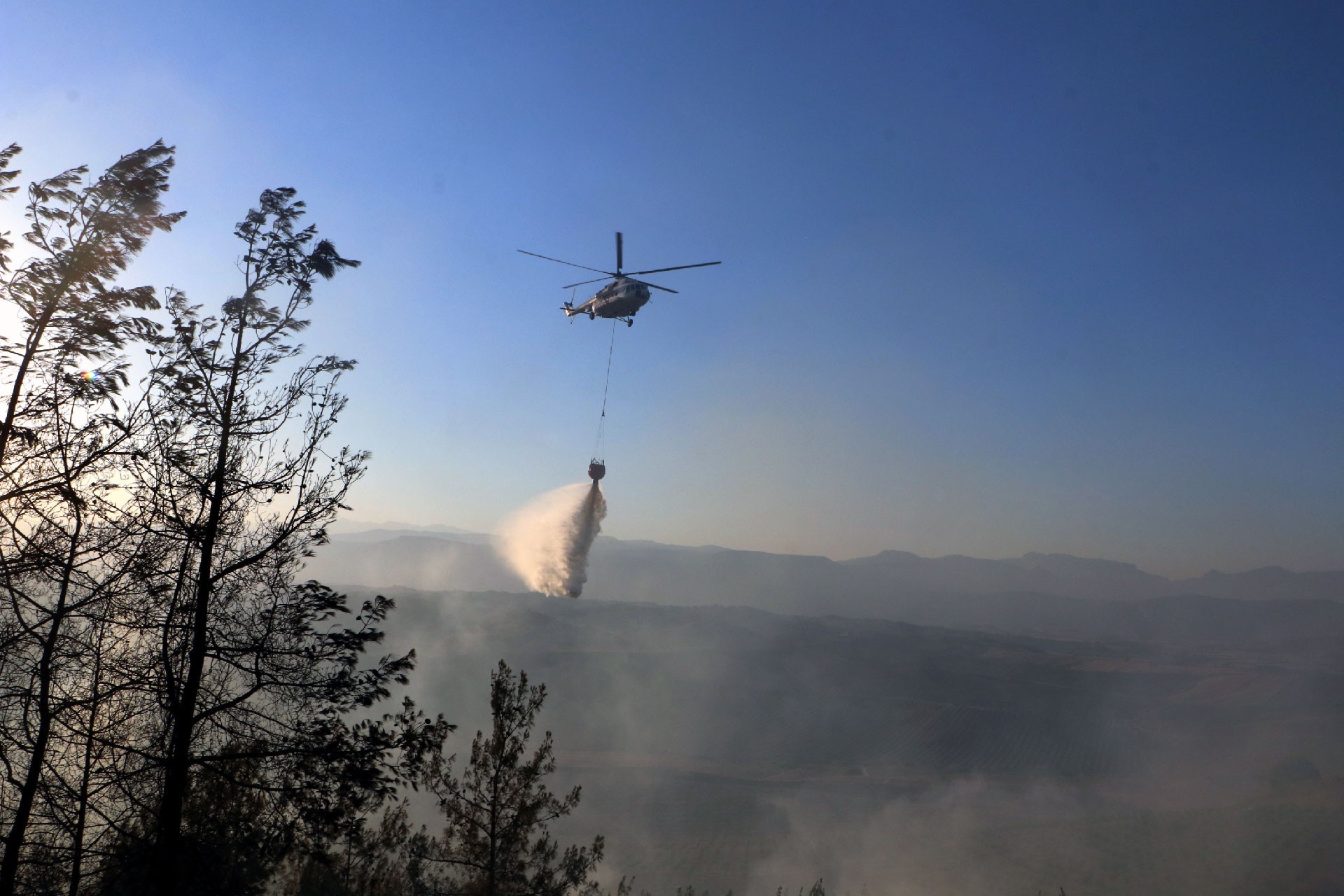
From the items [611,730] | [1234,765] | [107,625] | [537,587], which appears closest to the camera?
[107,625]

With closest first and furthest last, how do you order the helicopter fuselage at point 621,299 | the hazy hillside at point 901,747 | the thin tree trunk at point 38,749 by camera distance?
the thin tree trunk at point 38,749 → the helicopter fuselage at point 621,299 → the hazy hillside at point 901,747

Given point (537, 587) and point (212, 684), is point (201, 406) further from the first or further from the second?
point (537, 587)

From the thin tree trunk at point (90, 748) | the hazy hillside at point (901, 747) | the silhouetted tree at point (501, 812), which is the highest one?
the thin tree trunk at point (90, 748)

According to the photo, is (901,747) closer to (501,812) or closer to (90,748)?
(501,812)

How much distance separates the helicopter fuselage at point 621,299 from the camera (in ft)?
116

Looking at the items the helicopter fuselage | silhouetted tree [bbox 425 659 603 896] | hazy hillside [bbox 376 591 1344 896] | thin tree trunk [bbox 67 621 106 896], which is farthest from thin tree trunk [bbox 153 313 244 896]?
hazy hillside [bbox 376 591 1344 896]

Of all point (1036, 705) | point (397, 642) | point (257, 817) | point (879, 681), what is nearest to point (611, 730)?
point (397, 642)

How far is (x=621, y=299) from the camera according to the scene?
3569cm

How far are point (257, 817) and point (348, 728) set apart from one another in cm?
192

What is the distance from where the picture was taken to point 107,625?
28.5 feet

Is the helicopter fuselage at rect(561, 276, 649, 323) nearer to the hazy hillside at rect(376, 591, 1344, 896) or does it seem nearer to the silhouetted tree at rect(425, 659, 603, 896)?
the silhouetted tree at rect(425, 659, 603, 896)

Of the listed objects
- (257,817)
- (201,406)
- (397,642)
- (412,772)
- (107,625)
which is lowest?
(397,642)

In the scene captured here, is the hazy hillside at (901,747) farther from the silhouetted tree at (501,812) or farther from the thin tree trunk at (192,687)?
the thin tree trunk at (192,687)

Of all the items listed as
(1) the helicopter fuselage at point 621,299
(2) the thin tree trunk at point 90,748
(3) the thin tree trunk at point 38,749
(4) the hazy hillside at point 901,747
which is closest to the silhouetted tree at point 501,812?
(2) the thin tree trunk at point 90,748
